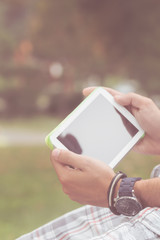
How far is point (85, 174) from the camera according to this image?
1817mm

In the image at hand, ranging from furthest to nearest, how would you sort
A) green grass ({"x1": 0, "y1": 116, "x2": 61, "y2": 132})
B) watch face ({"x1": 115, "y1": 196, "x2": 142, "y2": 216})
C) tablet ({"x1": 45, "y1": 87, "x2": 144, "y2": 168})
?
green grass ({"x1": 0, "y1": 116, "x2": 61, "y2": 132}) → tablet ({"x1": 45, "y1": 87, "x2": 144, "y2": 168}) → watch face ({"x1": 115, "y1": 196, "x2": 142, "y2": 216})

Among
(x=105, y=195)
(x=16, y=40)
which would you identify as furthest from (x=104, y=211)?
(x=16, y=40)

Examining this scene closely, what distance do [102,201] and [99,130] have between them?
371 mm

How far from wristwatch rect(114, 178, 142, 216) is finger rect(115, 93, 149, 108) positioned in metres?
0.45

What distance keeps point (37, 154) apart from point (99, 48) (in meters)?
8.08

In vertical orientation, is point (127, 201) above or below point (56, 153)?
below

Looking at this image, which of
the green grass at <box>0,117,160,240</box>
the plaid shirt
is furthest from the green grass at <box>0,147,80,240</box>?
the plaid shirt

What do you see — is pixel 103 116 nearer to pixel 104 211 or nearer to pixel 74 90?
pixel 104 211

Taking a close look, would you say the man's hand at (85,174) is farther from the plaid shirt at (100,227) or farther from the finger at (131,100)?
the finger at (131,100)

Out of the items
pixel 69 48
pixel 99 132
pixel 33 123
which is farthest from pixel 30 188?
pixel 69 48

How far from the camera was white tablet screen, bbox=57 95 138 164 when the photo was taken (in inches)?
76.7

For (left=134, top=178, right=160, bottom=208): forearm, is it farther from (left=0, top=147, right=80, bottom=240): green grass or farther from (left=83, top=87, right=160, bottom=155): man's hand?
(left=0, top=147, right=80, bottom=240): green grass

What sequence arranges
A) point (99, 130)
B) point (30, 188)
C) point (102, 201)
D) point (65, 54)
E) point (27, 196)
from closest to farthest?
point (102, 201)
point (99, 130)
point (27, 196)
point (30, 188)
point (65, 54)

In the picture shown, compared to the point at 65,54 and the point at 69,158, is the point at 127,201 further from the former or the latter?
the point at 65,54
